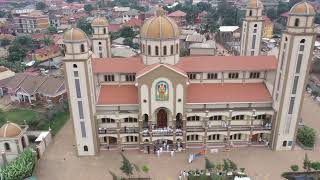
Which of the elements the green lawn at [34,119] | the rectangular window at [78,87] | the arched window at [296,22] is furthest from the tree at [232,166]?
the green lawn at [34,119]

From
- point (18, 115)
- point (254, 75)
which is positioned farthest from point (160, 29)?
point (18, 115)

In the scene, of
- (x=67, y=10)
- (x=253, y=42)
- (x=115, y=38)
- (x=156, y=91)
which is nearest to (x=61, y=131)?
(x=156, y=91)

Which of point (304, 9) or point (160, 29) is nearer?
point (304, 9)

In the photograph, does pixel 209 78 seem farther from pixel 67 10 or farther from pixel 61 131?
pixel 67 10

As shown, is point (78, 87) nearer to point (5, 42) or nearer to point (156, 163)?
point (156, 163)

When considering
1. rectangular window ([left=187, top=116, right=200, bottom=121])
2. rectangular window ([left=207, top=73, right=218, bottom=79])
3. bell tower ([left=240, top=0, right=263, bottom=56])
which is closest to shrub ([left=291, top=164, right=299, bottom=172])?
rectangular window ([left=187, top=116, right=200, bottom=121])

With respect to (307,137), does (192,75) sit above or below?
above
